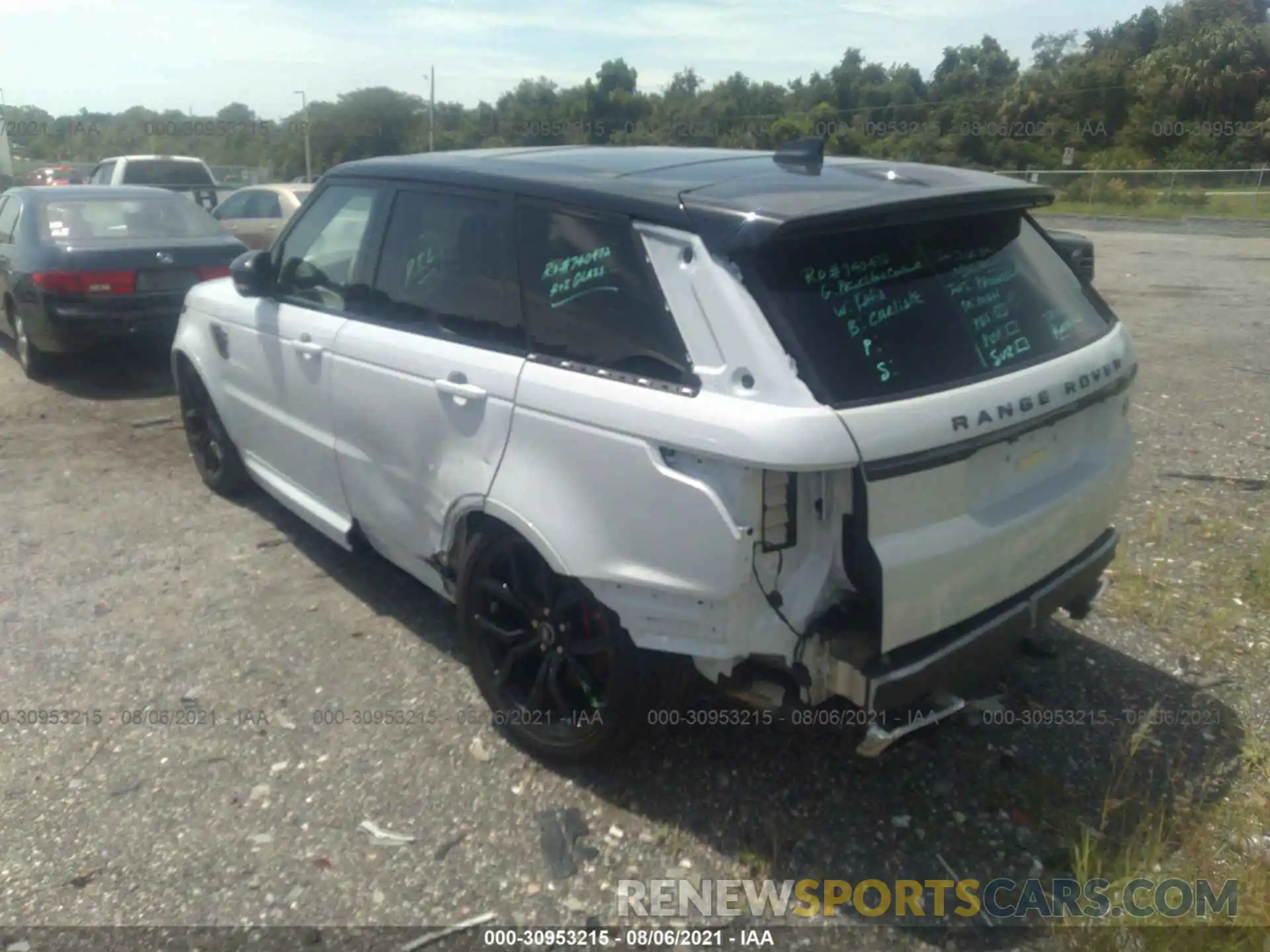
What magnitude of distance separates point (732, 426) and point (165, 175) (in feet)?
55.1

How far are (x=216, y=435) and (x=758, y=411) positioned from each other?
157 inches

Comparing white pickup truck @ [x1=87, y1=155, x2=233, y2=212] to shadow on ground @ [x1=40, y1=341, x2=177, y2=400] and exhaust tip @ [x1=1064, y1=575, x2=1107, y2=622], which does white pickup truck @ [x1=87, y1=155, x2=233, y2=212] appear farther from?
exhaust tip @ [x1=1064, y1=575, x2=1107, y2=622]

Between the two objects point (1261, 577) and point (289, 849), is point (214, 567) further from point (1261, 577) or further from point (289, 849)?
point (1261, 577)

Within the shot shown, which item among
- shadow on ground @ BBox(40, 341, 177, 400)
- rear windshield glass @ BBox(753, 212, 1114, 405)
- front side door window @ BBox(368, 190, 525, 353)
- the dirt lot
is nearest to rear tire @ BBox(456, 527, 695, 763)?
the dirt lot

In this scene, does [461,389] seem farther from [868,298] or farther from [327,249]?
[327,249]

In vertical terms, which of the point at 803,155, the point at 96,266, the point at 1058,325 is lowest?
the point at 96,266

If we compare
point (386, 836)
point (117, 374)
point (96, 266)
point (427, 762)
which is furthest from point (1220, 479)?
point (117, 374)

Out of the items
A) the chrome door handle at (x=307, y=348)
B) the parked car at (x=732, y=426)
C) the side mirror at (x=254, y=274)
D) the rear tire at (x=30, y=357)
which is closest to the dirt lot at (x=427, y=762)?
the parked car at (x=732, y=426)

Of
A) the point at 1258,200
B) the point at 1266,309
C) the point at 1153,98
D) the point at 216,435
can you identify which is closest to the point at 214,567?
the point at 216,435

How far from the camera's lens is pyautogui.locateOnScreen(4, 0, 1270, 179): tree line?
3428 cm

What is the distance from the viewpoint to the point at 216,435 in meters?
5.63

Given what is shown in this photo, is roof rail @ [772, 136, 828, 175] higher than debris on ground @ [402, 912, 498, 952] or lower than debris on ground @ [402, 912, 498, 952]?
higher

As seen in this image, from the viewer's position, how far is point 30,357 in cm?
869

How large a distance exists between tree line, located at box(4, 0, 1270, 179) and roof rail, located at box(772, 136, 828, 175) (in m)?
28.6
